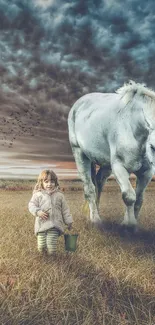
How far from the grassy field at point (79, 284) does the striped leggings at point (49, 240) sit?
0.12 meters

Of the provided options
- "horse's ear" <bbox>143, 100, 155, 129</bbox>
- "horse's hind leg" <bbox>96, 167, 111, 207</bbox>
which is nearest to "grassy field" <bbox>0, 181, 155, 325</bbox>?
"horse's ear" <bbox>143, 100, 155, 129</bbox>

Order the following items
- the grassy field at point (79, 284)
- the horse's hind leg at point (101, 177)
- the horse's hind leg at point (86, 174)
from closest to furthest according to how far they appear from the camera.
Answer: the grassy field at point (79, 284) < the horse's hind leg at point (86, 174) < the horse's hind leg at point (101, 177)

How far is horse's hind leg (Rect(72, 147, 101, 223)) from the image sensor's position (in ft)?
23.9

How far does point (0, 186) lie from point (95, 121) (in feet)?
42.0

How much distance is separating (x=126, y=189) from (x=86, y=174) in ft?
6.05

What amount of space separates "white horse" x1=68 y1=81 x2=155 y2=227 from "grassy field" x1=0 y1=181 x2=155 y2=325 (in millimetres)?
1162

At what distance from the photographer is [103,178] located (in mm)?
7840

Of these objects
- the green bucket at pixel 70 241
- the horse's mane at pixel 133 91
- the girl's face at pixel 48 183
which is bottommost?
the green bucket at pixel 70 241

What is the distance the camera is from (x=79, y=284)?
3406 millimetres

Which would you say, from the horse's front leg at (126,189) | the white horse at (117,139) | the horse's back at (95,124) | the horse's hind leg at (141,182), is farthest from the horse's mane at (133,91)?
the horse's hind leg at (141,182)

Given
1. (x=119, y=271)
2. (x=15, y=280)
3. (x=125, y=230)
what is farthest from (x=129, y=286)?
(x=125, y=230)

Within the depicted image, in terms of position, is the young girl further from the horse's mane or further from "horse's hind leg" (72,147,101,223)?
"horse's hind leg" (72,147,101,223)

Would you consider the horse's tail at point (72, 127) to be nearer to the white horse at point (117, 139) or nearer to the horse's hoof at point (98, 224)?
the white horse at point (117, 139)

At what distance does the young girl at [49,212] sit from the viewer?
4387 mm
